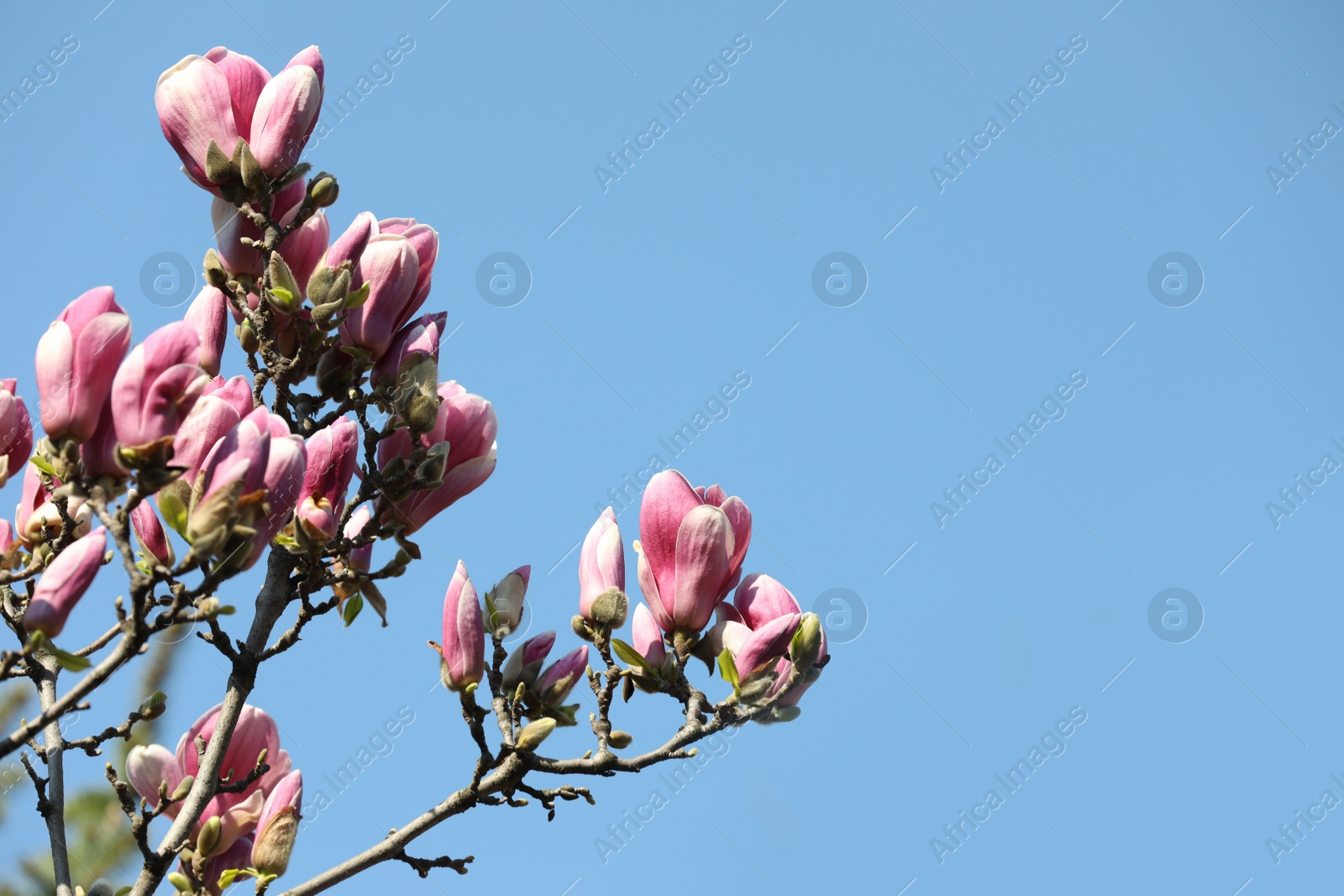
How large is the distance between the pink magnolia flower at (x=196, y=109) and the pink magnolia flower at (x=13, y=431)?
1.71 feet

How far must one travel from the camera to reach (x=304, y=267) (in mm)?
2105

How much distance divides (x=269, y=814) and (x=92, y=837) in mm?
4657

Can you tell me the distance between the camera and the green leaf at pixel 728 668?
1943 mm

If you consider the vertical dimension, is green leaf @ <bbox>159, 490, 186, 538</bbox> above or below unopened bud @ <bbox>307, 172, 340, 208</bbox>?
below

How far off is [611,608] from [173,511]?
75cm

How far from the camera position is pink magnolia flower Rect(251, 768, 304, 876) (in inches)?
72.7

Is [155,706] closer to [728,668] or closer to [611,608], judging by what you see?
[611,608]

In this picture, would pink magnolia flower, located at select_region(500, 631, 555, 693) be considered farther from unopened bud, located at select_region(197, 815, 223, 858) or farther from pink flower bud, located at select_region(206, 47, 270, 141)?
pink flower bud, located at select_region(206, 47, 270, 141)

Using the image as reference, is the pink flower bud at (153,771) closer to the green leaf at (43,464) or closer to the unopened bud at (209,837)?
the unopened bud at (209,837)

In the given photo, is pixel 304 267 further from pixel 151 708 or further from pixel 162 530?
pixel 151 708

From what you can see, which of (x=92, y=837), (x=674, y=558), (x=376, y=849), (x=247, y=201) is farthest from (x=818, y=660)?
(x=92, y=837)

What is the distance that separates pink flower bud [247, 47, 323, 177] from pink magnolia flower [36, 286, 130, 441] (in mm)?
554

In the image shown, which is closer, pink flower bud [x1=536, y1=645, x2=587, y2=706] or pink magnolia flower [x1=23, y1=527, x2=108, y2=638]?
pink magnolia flower [x1=23, y1=527, x2=108, y2=638]

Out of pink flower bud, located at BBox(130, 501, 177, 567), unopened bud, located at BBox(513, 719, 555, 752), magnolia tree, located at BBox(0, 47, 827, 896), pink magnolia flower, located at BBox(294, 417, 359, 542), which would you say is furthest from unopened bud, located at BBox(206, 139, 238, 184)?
unopened bud, located at BBox(513, 719, 555, 752)
